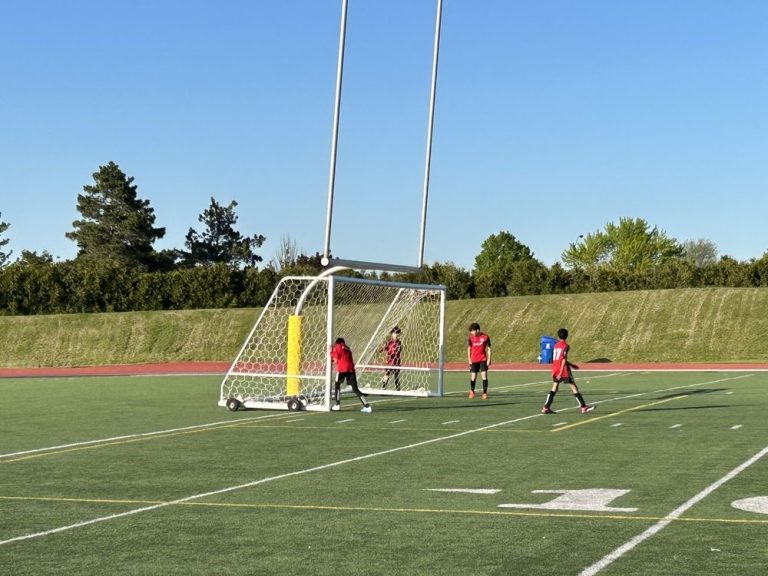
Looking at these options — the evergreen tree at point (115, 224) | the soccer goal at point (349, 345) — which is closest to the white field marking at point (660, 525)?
the soccer goal at point (349, 345)

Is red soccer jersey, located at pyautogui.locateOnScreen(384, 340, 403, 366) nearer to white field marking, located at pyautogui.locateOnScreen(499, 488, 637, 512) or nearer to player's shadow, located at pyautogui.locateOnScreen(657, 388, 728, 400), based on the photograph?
player's shadow, located at pyautogui.locateOnScreen(657, 388, 728, 400)

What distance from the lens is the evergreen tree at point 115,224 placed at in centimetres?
11338

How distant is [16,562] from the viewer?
903 cm

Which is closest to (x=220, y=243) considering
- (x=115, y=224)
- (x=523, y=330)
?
(x=115, y=224)

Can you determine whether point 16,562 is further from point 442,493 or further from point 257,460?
point 257,460

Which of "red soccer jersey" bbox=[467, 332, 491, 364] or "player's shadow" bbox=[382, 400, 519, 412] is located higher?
"red soccer jersey" bbox=[467, 332, 491, 364]

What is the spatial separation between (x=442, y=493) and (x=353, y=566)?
3.75 meters

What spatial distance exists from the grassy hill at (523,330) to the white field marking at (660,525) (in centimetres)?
4330

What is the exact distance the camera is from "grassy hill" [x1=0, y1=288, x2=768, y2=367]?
58469 mm

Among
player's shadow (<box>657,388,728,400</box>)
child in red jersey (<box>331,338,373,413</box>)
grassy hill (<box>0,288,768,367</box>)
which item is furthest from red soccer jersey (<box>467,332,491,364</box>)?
grassy hill (<box>0,288,768,367</box>)

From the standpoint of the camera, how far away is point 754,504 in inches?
452

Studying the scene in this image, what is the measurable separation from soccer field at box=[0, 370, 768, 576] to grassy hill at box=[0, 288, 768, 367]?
115 feet

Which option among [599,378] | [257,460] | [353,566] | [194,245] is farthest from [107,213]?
[353,566]

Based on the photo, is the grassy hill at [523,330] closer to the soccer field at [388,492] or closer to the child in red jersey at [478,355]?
the child in red jersey at [478,355]
